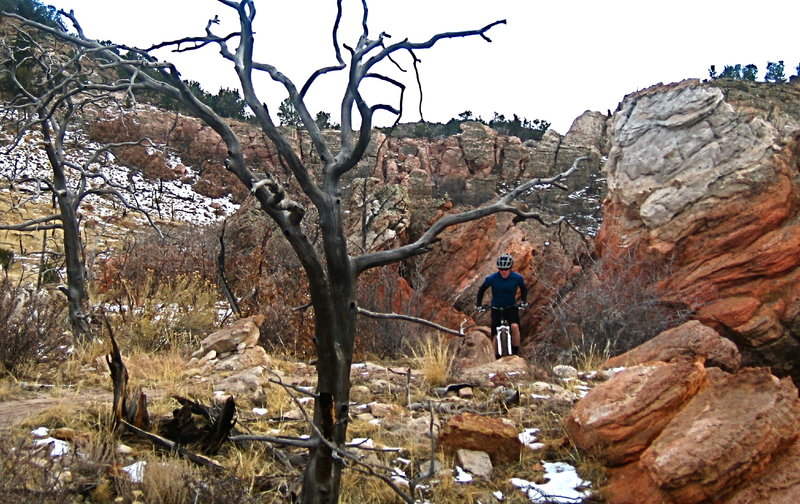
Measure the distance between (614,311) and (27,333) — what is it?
7.27 meters

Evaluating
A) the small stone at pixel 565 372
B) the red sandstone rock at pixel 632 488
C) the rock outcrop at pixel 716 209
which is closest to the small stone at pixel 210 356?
the small stone at pixel 565 372

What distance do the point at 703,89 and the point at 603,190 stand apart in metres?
12.7

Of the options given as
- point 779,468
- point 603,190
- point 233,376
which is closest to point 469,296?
point 233,376

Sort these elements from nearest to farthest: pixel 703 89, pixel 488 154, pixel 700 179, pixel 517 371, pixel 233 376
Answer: pixel 233 376
pixel 517 371
pixel 700 179
pixel 703 89
pixel 488 154

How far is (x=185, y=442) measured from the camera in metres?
3.87

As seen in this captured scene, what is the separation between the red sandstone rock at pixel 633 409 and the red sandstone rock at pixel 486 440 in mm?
403

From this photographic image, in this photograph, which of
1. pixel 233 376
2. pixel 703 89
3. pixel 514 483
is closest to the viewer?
pixel 514 483

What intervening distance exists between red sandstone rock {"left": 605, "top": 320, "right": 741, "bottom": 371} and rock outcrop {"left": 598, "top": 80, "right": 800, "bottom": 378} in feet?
11.9

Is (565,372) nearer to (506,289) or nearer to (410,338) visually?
(410,338)

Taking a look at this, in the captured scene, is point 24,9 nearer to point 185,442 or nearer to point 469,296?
point 469,296

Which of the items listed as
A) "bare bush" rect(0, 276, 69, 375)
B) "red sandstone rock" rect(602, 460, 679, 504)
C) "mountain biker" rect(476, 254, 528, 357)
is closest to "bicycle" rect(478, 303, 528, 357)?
"mountain biker" rect(476, 254, 528, 357)

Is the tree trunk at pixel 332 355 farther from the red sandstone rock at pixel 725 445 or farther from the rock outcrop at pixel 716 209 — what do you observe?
the rock outcrop at pixel 716 209

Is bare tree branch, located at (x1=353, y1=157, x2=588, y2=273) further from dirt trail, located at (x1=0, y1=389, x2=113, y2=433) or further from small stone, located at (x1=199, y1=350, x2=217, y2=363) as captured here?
small stone, located at (x1=199, y1=350, x2=217, y2=363)

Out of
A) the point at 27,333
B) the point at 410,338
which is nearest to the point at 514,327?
the point at 410,338
